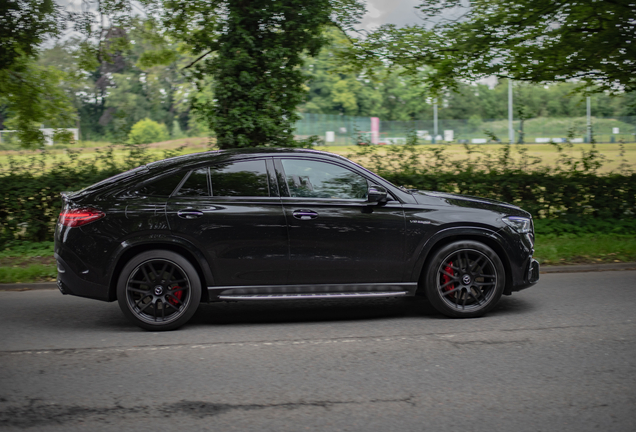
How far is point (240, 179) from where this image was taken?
606 centimetres

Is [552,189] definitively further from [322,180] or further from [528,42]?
[322,180]

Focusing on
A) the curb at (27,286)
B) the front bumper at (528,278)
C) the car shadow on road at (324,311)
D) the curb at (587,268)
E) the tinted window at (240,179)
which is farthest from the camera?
the curb at (587,268)

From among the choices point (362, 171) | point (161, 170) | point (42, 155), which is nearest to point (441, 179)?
point (362, 171)

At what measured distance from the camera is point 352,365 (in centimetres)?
483

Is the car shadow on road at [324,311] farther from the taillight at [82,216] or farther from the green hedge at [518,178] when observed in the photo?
the green hedge at [518,178]

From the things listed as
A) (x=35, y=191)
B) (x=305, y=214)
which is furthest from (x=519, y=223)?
(x=35, y=191)

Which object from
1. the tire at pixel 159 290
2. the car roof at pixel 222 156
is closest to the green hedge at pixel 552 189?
the car roof at pixel 222 156

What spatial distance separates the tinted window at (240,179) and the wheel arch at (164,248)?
632 mm

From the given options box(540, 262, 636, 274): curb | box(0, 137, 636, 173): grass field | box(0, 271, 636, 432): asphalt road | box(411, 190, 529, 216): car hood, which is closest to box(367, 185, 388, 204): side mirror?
box(411, 190, 529, 216): car hood

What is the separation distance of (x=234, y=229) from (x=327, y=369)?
1.80 metres

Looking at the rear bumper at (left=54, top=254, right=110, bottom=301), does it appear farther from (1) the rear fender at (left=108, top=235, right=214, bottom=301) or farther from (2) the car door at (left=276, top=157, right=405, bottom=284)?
(2) the car door at (left=276, top=157, right=405, bottom=284)

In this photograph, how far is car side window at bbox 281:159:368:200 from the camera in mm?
6074

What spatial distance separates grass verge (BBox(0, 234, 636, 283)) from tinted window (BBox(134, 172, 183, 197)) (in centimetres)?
349

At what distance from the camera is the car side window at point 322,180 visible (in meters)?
6.07
